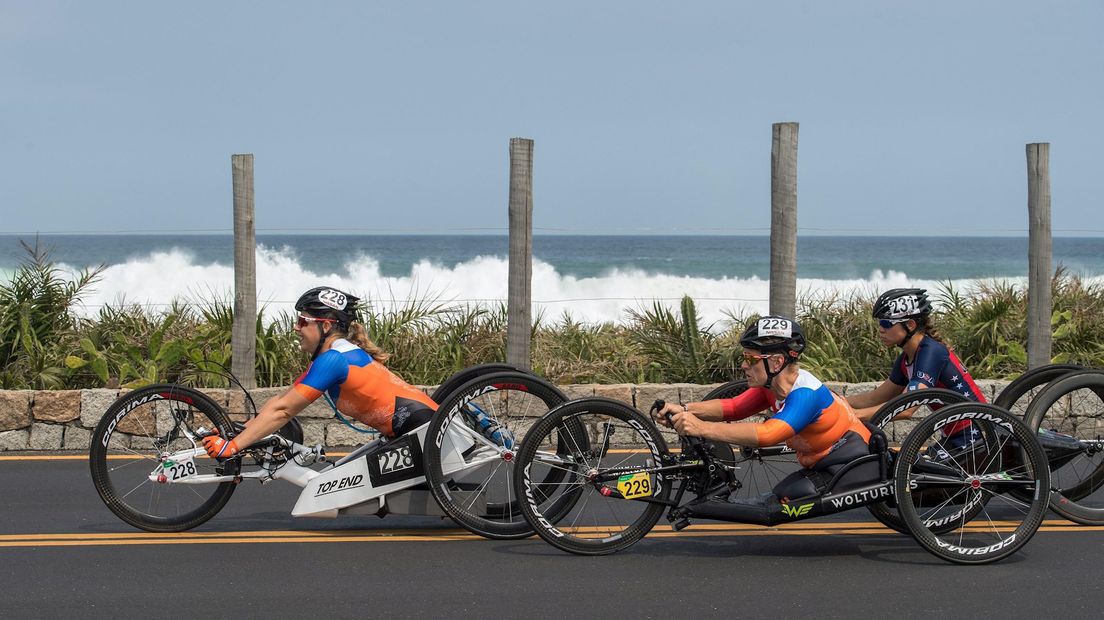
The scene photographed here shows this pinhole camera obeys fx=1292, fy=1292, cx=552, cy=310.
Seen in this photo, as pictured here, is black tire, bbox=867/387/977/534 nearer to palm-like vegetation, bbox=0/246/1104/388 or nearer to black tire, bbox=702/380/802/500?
black tire, bbox=702/380/802/500

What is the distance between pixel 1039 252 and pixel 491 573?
6919 millimetres

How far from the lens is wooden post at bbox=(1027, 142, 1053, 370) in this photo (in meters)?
11.5

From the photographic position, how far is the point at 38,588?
642 cm

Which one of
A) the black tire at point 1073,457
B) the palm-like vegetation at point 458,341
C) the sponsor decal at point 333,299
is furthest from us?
the palm-like vegetation at point 458,341

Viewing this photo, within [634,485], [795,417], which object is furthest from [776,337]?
[634,485]

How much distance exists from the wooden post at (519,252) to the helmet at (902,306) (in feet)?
13.4

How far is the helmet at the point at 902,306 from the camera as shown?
7766 mm

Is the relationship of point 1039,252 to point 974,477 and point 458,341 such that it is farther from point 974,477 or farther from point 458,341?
point 458,341

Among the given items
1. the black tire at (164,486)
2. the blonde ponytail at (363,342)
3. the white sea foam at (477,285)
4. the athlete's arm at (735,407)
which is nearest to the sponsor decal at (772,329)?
the athlete's arm at (735,407)

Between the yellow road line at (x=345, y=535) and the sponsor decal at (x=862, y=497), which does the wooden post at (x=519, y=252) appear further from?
the sponsor decal at (x=862, y=497)

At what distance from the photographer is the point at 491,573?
6680 millimetres

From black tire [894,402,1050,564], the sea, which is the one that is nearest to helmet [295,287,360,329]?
black tire [894,402,1050,564]

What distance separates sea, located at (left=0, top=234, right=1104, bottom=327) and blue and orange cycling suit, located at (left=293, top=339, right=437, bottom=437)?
385 inches

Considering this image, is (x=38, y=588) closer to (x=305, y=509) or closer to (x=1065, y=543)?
(x=305, y=509)
